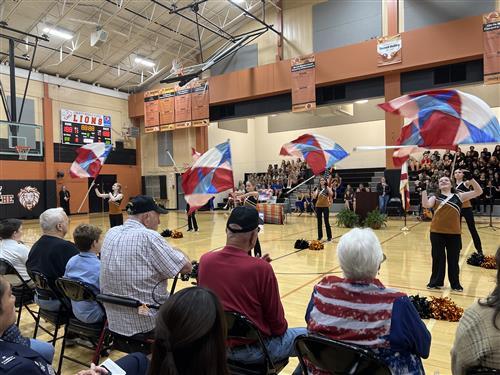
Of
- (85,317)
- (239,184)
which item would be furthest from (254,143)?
(85,317)

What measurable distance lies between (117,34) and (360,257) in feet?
59.4

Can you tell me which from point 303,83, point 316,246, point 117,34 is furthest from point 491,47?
point 117,34

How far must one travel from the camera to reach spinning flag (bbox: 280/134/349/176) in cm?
801

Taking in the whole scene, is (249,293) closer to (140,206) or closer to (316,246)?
(140,206)

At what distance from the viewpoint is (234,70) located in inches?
734

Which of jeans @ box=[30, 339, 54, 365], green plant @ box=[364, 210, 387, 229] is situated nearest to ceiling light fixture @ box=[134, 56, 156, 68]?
green plant @ box=[364, 210, 387, 229]

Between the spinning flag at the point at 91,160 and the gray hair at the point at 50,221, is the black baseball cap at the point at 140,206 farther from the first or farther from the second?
the spinning flag at the point at 91,160

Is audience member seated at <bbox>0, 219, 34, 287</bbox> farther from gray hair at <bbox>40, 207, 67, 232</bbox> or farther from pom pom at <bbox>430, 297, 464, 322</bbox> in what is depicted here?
pom pom at <bbox>430, 297, 464, 322</bbox>

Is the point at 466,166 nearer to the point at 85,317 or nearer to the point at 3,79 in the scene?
the point at 85,317

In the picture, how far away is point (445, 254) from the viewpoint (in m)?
5.26

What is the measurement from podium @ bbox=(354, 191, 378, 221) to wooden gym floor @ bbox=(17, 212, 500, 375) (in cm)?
99

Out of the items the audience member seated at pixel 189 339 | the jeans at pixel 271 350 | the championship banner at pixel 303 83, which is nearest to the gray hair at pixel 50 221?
the jeans at pixel 271 350

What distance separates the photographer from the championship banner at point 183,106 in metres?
19.0

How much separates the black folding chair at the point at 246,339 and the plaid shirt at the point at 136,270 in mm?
675
